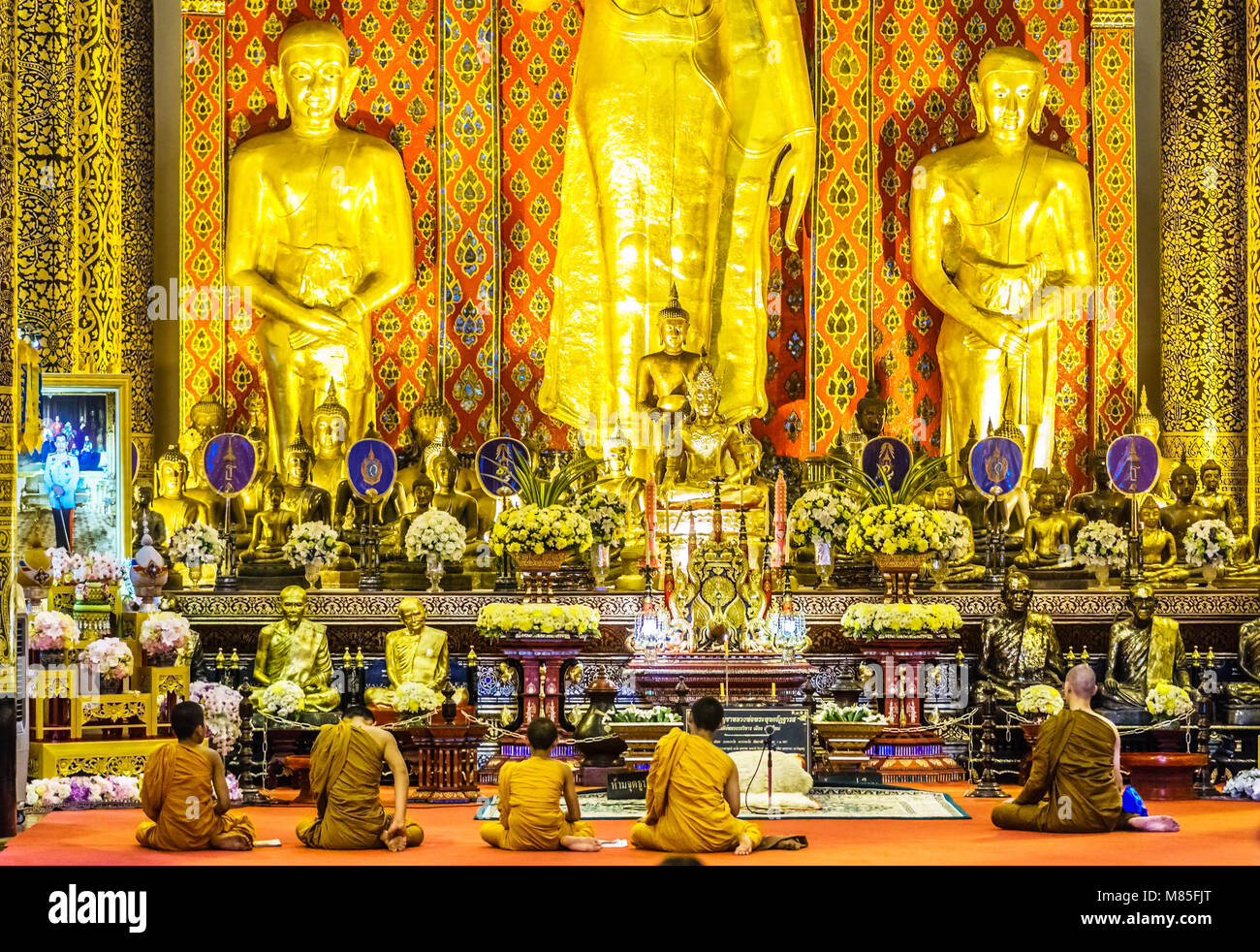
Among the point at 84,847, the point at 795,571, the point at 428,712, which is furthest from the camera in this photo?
the point at 795,571

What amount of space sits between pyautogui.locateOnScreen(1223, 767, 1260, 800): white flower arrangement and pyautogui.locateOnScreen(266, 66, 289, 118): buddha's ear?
28.4 ft

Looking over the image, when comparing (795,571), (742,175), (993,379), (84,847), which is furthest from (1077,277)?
(84,847)

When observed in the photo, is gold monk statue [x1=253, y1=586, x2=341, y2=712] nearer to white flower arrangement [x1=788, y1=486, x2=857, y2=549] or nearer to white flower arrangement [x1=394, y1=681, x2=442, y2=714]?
white flower arrangement [x1=394, y1=681, x2=442, y2=714]

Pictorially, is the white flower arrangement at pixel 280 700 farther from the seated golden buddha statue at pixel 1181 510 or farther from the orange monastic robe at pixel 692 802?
the seated golden buddha statue at pixel 1181 510

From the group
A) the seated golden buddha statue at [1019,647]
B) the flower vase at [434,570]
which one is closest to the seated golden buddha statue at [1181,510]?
the seated golden buddha statue at [1019,647]

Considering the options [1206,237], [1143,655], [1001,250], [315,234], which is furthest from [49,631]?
[1206,237]

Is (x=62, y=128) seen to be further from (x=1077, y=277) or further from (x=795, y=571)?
(x=1077, y=277)

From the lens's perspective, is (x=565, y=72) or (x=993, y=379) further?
(x=565, y=72)

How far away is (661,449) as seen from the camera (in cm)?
1338

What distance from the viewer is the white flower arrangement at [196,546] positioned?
12.9 meters

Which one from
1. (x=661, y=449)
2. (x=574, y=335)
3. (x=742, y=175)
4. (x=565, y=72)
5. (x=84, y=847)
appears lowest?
(x=84, y=847)

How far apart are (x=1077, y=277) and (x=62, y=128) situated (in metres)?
7.47

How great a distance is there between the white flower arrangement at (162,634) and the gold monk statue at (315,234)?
407 centimetres

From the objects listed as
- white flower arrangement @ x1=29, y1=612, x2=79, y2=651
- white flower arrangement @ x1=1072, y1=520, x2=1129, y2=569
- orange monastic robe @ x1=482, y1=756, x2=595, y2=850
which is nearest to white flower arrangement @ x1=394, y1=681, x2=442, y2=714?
white flower arrangement @ x1=29, y1=612, x2=79, y2=651
